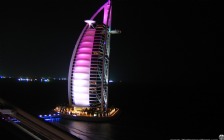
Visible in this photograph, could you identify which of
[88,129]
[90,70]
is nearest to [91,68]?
[90,70]

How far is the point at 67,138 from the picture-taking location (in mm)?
12156

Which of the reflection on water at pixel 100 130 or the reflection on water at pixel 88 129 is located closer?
the reflection on water at pixel 88 129

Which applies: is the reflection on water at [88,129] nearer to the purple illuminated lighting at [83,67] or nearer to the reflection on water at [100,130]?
the reflection on water at [100,130]

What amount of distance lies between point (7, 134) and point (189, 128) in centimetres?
3360

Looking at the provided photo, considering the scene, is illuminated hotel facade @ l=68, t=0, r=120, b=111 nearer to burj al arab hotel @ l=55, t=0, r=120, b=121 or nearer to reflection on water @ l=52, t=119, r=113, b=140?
burj al arab hotel @ l=55, t=0, r=120, b=121

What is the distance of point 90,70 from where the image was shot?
141 feet

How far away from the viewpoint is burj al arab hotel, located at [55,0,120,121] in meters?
42.4

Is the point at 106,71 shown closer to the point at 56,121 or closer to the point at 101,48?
the point at 101,48

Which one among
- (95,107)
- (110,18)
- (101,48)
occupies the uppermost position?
(110,18)

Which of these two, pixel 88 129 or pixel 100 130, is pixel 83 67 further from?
pixel 100 130

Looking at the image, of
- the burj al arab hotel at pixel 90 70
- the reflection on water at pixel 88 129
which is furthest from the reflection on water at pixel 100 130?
the burj al arab hotel at pixel 90 70

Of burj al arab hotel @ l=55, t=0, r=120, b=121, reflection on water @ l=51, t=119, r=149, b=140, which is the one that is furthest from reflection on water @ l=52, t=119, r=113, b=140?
burj al arab hotel @ l=55, t=0, r=120, b=121

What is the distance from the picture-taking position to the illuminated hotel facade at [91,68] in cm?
4253

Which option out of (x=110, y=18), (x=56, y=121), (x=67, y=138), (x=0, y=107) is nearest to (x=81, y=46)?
(x=110, y=18)
